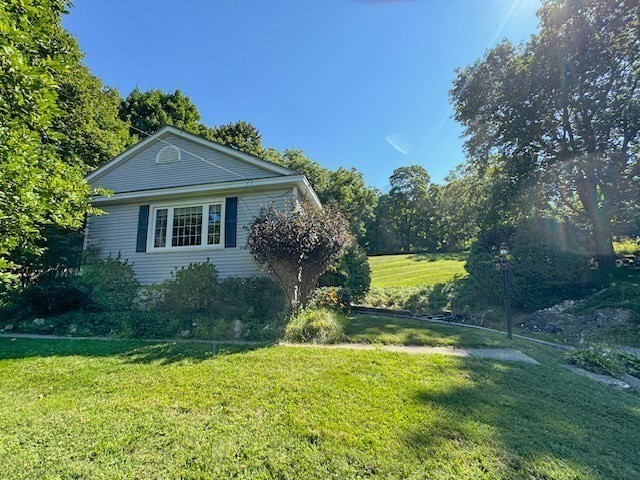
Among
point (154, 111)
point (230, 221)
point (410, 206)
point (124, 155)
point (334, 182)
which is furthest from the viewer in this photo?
point (410, 206)

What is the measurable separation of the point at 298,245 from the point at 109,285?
243 inches

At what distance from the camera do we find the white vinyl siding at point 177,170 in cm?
980

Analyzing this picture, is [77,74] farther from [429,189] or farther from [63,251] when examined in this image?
[429,189]

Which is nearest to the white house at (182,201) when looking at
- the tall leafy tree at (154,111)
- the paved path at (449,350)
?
the paved path at (449,350)

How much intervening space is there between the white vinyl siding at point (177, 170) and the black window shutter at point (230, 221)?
85 cm

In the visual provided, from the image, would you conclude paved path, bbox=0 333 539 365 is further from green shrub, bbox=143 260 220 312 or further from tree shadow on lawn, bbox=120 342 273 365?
green shrub, bbox=143 260 220 312

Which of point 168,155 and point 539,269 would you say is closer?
point 168,155

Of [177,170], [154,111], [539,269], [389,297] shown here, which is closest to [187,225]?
[177,170]

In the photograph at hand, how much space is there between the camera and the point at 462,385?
3971 millimetres

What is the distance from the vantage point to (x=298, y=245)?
7.09 meters

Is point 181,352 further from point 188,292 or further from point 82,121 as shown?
point 82,121

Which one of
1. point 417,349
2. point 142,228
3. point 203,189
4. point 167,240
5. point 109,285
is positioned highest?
point 203,189

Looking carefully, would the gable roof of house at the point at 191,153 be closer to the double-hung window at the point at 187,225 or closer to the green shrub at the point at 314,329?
the double-hung window at the point at 187,225

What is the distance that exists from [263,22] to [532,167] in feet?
45.7
